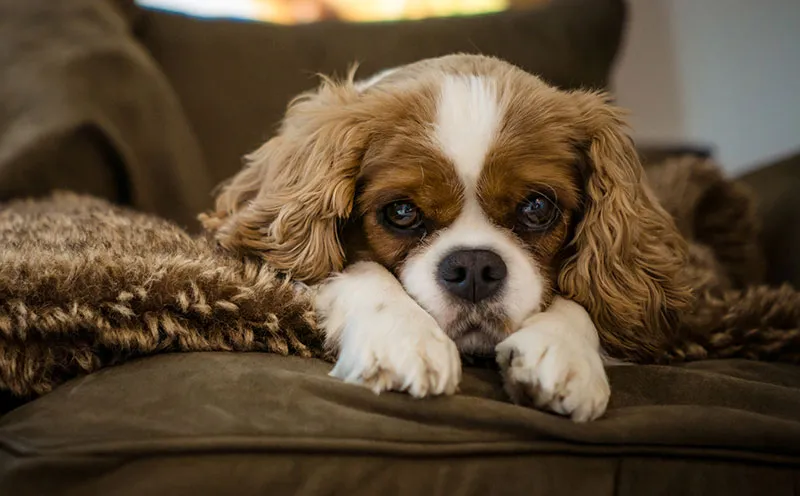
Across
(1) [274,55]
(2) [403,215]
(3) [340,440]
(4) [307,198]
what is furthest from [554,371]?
(1) [274,55]

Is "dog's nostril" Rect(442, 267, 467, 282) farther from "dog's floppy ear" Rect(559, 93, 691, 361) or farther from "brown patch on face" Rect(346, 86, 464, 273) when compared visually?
"dog's floppy ear" Rect(559, 93, 691, 361)

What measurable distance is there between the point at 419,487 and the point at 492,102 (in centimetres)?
68

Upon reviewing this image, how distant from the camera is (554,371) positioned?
1081 mm

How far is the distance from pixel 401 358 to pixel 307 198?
1.48ft

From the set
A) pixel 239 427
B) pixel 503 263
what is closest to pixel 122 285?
pixel 239 427

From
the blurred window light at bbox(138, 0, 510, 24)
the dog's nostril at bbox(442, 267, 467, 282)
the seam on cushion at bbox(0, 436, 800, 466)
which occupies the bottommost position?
the seam on cushion at bbox(0, 436, 800, 466)

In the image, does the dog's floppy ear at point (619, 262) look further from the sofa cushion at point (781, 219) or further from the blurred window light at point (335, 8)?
the blurred window light at point (335, 8)

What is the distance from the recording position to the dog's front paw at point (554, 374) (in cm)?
107

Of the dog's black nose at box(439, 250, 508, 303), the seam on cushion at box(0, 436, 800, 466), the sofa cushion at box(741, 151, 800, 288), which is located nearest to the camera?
the seam on cushion at box(0, 436, 800, 466)

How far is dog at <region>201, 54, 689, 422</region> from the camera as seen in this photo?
4.18ft

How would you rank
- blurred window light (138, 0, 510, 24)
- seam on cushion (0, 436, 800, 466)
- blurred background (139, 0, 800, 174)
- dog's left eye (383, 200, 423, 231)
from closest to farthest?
1. seam on cushion (0, 436, 800, 466)
2. dog's left eye (383, 200, 423, 231)
3. blurred background (139, 0, 800, 174)
4. blurred window light (138, 0, 510, 24)

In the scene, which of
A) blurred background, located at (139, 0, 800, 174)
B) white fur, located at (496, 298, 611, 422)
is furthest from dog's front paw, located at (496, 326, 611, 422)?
blurred background, located at (139, 0, 800, 174)

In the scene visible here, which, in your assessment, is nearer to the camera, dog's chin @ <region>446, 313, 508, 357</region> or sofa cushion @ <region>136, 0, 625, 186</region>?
dog's chin @ <region>446, 313, 508, 357</region>

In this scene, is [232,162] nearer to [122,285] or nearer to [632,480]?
[122,285]
